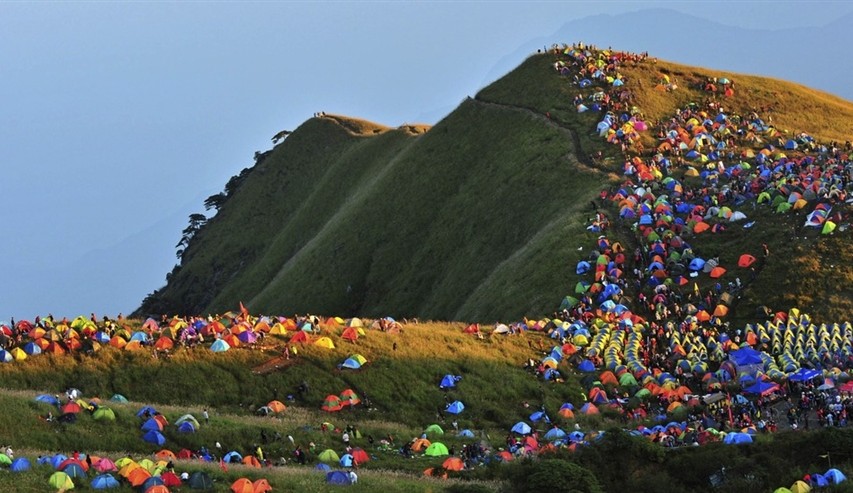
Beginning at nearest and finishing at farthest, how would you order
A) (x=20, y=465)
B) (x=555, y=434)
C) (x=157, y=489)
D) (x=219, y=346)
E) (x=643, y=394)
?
(x=157, y=489), (x=20, y=465), (x=555, y=434), (x=643, y=394), (x=219, y=346)

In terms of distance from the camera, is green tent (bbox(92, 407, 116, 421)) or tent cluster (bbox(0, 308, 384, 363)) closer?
green tent (bbox(92, 407, 116, 421))

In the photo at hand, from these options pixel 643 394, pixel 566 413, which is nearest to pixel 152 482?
pixel 566 413

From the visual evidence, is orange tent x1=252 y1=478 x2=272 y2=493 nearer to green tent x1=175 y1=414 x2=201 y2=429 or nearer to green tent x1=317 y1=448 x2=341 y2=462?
green tent x1=317 y1=448 x2=341 y2=462

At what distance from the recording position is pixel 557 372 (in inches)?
2601

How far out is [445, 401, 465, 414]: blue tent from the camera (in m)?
60.1

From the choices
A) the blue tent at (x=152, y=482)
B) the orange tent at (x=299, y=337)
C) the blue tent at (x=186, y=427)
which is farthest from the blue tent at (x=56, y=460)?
the orange tent at (x=299, y=337)

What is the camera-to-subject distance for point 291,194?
187 metres

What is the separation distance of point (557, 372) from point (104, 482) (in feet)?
117

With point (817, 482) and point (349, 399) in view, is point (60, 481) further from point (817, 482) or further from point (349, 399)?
point (817, 482)

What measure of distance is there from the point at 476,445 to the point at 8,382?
28432 millimetres

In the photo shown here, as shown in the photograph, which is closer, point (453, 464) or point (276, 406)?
point (453, 464)

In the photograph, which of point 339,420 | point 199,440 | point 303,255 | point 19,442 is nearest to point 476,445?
point 339,420

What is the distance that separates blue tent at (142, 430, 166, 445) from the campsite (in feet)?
0.27

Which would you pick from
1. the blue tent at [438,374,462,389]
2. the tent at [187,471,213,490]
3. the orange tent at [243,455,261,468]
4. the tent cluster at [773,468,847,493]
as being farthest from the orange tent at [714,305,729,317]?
the tent at [187,471,213,490]
